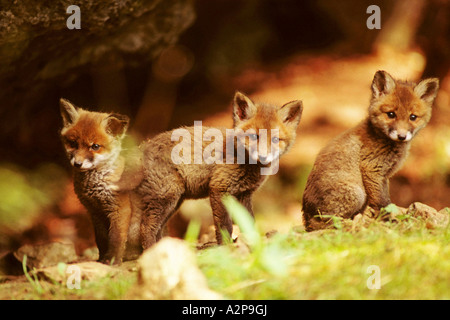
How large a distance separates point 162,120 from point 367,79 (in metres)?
3.86

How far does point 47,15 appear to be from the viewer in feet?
15.8

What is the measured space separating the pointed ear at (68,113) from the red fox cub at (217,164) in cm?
73

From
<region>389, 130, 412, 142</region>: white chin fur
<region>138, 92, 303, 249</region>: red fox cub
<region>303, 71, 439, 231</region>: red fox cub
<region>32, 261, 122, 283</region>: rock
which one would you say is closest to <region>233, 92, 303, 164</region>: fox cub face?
<region>138, 92, 303, 249</region>: red fox cub

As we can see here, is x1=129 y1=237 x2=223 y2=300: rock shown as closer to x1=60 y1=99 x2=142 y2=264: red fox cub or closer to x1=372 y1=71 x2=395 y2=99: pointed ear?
x1=60 y1=99 x2=142 y2=264: red fox cub

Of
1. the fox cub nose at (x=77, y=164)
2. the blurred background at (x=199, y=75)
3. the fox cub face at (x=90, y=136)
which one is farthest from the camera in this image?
the blurred background at (x=199, y=75)

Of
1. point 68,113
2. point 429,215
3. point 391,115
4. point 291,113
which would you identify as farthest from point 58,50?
point 429,215

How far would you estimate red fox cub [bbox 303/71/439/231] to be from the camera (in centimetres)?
472

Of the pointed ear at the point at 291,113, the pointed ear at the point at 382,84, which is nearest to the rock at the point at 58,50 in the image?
the pointed ear at the point at 291,113

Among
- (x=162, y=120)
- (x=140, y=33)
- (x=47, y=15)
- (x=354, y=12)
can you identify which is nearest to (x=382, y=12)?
(x=354, y=12)

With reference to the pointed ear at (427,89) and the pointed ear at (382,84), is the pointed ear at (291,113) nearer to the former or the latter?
the pointed ear at (382,84)

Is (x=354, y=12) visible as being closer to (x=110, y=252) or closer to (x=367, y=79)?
(x=367, y=79)

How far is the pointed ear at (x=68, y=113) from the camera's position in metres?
4.62

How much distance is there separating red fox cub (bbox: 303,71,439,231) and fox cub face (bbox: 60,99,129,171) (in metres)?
1.94

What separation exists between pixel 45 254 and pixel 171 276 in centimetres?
295
